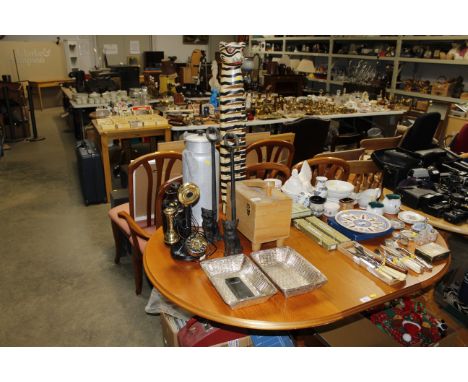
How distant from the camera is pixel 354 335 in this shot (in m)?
1.68

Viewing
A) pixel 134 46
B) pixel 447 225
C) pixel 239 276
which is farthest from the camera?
pixel 134 46

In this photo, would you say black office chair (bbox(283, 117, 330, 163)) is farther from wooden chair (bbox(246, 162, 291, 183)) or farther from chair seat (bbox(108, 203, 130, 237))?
chair seat (bbox(108, 203, 130, 237))

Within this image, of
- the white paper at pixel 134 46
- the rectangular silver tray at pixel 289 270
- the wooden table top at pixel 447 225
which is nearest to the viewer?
the rectangular silver tray at pixel 289 270

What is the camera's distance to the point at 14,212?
3.68 m

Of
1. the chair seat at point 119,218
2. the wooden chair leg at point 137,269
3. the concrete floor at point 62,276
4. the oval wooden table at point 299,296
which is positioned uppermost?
the oval wooden table at point 299,296

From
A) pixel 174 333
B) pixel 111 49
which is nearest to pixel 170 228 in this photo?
pixel 174 333

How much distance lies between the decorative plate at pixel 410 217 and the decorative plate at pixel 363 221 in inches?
4.2

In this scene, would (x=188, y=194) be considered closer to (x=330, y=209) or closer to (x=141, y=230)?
(x=141, y=230)

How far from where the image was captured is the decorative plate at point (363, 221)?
5.58 feet

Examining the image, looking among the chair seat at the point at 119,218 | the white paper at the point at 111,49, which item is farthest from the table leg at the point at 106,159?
the white paper at the point at 111,49

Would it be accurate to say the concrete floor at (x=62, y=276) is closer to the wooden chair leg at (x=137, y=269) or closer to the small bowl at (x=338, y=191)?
the wooden chair leg at (x=137, y=269)

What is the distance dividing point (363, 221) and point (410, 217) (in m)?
0.24

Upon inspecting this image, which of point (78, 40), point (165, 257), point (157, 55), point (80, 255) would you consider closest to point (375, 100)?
point (80, 255)

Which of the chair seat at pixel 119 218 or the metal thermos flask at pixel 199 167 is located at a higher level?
the metal thermos flask at pixel 199 167
